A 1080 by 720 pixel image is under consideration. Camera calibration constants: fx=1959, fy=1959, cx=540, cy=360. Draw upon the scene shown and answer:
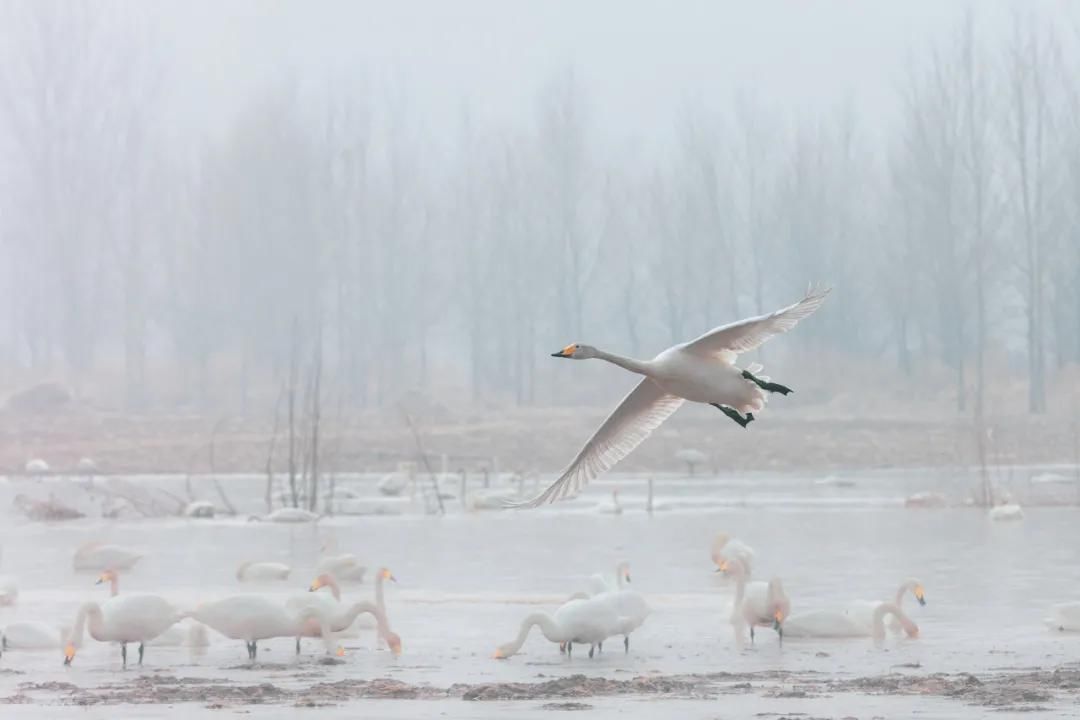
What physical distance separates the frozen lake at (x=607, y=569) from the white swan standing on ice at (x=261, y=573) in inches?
11.1

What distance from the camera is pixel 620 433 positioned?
12.7 metres

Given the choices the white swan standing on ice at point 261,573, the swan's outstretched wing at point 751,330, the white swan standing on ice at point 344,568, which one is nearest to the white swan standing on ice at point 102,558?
the white swan standing on ice at point 261,573

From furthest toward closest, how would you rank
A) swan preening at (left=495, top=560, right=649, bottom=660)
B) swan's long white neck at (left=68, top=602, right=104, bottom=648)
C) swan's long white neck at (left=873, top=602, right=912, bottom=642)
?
swan's long white neck at (left=873, top=602, right=912, bottom=642)
swan preening at (left=495, top=560, right=649, bottom=660)
swan's long white neck at (left=68, top=602, right=104, bottom=648)

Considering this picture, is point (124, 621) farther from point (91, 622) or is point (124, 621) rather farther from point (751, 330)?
point (751, 330)

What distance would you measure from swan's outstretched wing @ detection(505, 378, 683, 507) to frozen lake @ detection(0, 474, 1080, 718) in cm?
148

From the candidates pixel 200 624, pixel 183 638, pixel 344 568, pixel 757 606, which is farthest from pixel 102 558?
pixel 757 606

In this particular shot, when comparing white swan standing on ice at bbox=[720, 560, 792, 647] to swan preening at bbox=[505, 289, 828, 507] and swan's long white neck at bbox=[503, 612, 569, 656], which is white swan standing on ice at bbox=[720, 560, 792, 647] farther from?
swan preening at bbox=[505, 289, 828, 507]

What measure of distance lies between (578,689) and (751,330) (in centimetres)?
283

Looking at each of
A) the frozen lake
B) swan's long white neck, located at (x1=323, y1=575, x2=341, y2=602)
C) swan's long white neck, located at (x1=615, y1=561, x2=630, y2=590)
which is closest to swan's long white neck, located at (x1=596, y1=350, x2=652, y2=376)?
the frozen lake

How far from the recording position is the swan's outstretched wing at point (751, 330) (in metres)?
11.2

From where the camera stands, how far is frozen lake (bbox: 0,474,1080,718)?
44.8ft

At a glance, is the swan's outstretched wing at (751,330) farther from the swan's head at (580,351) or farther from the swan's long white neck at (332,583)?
the swan's long white neck at (332,583)

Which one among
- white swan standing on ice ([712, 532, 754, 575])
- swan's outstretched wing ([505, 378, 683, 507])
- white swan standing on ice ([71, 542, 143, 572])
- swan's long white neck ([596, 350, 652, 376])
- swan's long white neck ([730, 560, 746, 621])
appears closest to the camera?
swan's long white neck ([596, 350, 652, 376])

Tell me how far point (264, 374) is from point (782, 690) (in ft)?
213
